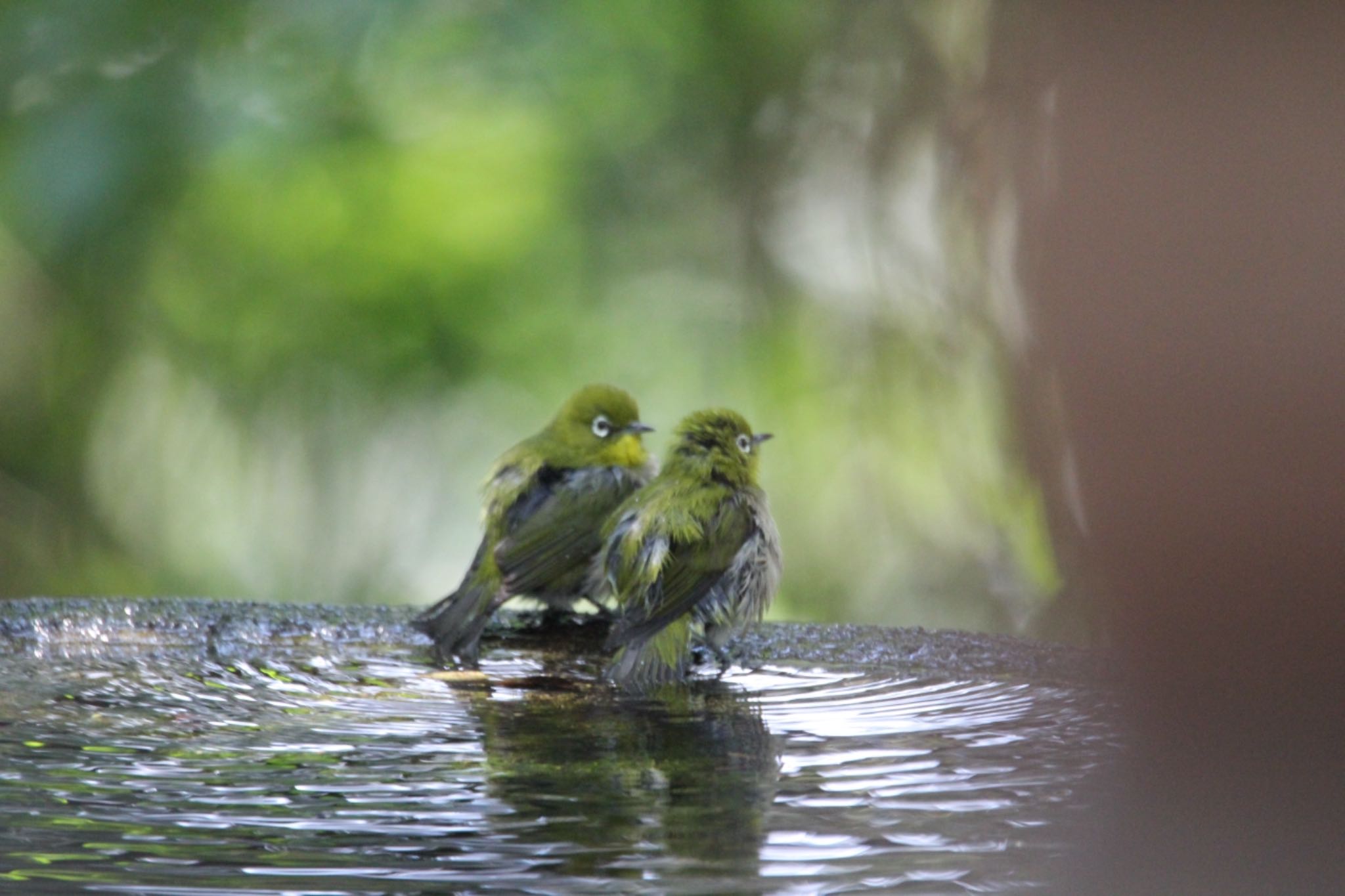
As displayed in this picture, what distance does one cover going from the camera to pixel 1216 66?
69 centimetres

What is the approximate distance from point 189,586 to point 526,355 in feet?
6.00

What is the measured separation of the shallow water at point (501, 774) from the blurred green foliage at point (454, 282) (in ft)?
10.1

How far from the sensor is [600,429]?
4777 mm

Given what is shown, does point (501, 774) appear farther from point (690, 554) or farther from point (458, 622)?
point (690, 554)

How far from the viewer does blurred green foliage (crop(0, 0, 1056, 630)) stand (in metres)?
5.79

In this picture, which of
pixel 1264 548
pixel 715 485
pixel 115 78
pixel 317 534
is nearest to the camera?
pixel 1264 548

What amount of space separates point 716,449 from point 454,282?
7.94ft

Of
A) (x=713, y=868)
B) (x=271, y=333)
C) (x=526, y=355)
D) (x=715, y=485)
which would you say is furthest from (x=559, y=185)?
(x=713, y=868)

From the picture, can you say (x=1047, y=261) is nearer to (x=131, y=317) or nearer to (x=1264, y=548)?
(x=1264, y=548)

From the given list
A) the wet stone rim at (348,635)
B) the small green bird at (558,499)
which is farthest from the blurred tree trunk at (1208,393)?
the small green bird at (558,499)

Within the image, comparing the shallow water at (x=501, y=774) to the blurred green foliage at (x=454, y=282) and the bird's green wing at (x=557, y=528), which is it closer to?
the bird's green wing at (x=557, y=528)

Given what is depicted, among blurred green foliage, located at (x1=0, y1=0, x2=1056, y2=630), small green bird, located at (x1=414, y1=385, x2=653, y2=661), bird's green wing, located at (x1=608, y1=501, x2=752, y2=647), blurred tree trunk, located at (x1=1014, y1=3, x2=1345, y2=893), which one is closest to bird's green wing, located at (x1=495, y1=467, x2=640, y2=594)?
small green bird, located at (x1=414, y1=385, x2=653, y2=661)

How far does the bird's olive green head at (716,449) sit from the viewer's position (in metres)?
4.02

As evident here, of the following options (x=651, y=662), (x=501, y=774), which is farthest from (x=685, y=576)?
(x=501, y=774)
